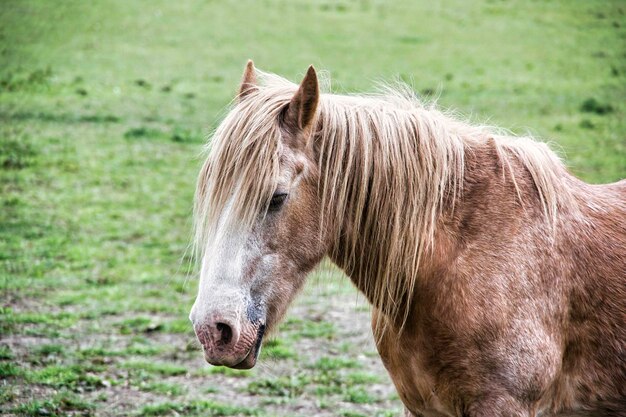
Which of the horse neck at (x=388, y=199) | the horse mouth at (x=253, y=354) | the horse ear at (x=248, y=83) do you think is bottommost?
the horse mouth at (x=253, y=354)

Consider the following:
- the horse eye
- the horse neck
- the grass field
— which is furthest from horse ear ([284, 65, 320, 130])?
the grass field

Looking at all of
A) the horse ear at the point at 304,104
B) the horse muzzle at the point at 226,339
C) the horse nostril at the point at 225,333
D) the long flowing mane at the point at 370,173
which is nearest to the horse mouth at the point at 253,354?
the horse muzzle at the point at 226,339

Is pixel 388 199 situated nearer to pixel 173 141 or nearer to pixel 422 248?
pixel 422 248

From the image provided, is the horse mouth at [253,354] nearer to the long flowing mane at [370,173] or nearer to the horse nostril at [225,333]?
the horse nostril at [225,333]

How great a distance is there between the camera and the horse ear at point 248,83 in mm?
3547

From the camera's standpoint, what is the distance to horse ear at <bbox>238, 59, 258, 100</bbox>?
11.6ft

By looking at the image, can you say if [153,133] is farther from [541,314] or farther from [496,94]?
[541,314]

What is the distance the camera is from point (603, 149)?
43.4ft

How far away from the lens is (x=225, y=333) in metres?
3.09

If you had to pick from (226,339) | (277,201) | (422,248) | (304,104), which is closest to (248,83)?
(304,104)

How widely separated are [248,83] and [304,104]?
465mm

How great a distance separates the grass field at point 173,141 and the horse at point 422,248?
598 mm

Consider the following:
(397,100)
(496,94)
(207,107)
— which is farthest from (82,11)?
(397,100)

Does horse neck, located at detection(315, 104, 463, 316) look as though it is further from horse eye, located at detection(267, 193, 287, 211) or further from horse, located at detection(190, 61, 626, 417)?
horse eye, located at detection(267, 193, 287, 211)
